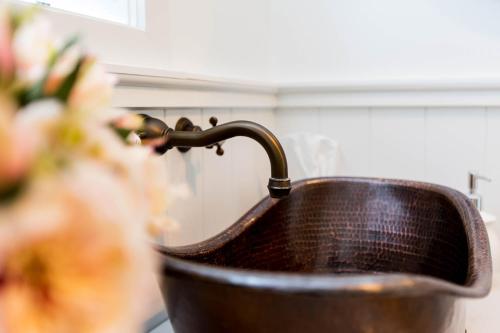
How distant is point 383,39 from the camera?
1030 millimetres

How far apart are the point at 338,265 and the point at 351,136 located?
46 centimetres

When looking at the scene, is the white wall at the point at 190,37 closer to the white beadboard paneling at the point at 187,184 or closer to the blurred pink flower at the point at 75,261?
the white beadboard paneling at the point at 187,184

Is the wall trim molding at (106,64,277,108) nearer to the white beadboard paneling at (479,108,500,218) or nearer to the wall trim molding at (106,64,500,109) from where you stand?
the wall trim molding at (106,64,500,109)

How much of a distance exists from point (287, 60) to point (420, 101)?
369 mm

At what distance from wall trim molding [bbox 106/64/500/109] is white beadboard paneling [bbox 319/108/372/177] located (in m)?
0.03

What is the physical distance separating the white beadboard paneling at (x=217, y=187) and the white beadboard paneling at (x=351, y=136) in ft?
1.07

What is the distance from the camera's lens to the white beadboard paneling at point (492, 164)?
95cm

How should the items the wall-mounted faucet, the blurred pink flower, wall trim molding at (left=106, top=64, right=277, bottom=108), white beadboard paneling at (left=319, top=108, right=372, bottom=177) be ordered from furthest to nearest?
white beadboard paneling at (left=319, top=108, right=372, bottom=177), wall trim molding at (left=106, top=64, right=277, bottom=108), the wall-mounted faucet, the blurred pink flower

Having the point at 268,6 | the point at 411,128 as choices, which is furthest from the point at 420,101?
the point at 268,6

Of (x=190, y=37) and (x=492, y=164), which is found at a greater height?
(x=190, y=37)

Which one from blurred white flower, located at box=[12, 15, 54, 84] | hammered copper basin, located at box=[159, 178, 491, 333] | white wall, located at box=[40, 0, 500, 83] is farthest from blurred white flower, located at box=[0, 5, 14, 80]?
white wall, located at box=[40, 0, 500, 83]

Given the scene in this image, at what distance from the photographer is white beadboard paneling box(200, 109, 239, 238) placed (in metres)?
0.81

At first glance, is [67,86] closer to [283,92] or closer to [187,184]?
[187,184]

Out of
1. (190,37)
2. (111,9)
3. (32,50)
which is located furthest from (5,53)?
(190,37)
